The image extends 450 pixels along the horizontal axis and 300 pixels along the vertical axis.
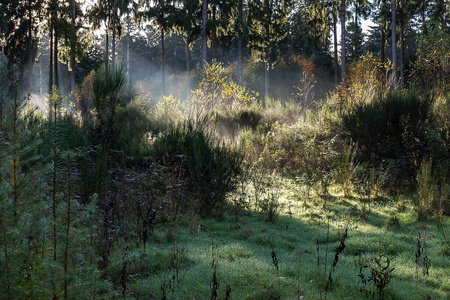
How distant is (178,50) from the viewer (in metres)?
51.6

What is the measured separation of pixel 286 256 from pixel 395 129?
4.87 m

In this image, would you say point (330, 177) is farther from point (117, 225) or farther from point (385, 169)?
point (117, 225)

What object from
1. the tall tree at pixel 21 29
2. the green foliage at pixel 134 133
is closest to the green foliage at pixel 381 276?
the green foliage at pixel 134 133

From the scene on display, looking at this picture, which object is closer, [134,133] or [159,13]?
[134,133]

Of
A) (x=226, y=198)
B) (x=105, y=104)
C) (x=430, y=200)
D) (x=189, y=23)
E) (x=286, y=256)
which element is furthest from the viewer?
(x=189, y=23)

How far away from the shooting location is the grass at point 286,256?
2.98 metres

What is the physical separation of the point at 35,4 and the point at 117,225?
25.8 meters

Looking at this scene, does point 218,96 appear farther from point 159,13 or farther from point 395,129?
point 159,13

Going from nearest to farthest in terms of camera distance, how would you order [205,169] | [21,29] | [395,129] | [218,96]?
1. [205,169]
2. [395,129]
3. [218,96]
4. [21,29]

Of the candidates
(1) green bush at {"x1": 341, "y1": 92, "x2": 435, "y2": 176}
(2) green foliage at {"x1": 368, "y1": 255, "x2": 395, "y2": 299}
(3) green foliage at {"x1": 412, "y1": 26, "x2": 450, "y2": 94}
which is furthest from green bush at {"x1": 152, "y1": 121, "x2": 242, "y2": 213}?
(3) green foliage at {"x1": 412, "y1": 26, "x2": 450, "y2": 94}

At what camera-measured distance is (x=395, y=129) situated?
24.4ft

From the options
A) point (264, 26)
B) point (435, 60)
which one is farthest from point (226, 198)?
point (264, 26)

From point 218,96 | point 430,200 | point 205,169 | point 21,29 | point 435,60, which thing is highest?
point 21,29

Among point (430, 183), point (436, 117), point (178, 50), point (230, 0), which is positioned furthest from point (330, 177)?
point (178, 50)
